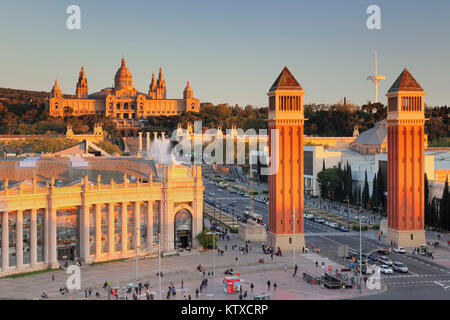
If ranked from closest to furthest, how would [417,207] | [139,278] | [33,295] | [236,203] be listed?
1. [33,295]
2. [139,278]
3. [417,207]
4. [236,203]

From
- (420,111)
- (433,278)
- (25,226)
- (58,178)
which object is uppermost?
(420,111)

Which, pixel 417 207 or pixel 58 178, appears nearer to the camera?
pixel 58 178

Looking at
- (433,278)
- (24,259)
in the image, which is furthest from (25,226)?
(433,278)

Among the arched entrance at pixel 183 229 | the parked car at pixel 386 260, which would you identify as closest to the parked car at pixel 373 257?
the parked car at pixel 386 260

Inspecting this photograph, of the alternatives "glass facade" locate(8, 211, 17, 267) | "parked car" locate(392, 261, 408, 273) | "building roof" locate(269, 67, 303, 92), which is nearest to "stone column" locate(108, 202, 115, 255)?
"glass facade" locate(8, 211, 17, 267)

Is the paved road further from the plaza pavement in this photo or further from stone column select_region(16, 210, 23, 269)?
stone column select_region(16, 210, 23, 269)

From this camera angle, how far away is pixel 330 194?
454 ft

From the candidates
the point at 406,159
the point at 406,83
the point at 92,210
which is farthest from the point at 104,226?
the point at 406,83

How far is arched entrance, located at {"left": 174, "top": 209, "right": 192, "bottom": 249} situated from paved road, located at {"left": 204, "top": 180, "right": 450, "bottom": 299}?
17.4 meters

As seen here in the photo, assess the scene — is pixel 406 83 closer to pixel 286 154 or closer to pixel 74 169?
pixel 286 154

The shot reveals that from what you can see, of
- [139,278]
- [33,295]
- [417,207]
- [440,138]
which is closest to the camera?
[33,295]

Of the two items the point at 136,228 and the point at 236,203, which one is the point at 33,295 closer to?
the point at 136,228

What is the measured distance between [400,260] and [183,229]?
27601 mm

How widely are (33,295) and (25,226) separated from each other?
1284 centimetres
